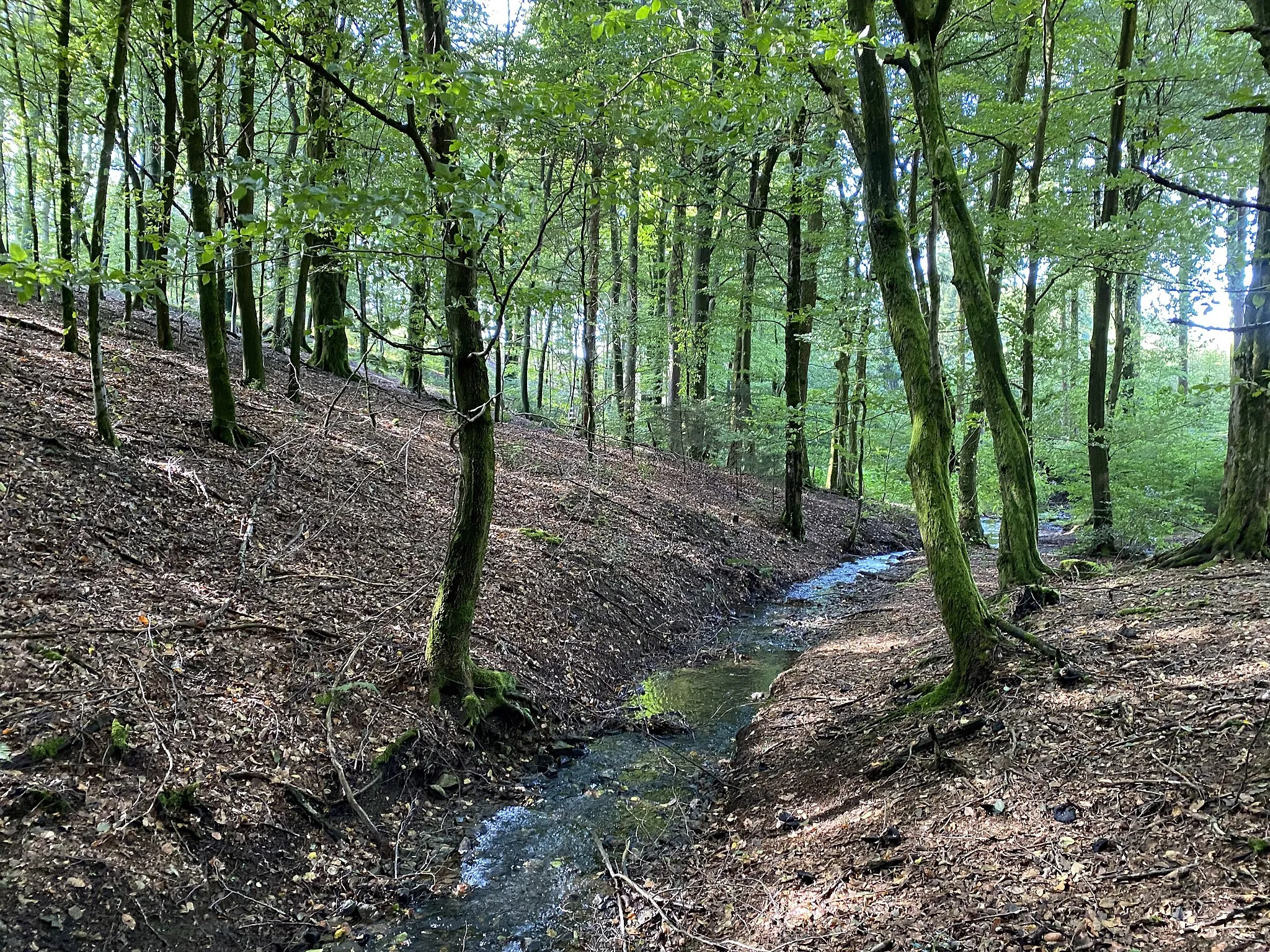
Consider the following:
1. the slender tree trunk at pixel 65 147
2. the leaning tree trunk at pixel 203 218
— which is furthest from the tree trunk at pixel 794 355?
the slender tree trunk at pixel 65 147

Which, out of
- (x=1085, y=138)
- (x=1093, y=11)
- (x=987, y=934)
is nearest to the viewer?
(x=987, y=934)

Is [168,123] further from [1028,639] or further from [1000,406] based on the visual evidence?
[1028,639]

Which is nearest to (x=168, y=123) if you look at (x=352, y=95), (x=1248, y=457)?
(x=352, y=95)

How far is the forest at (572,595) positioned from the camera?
3.78 metres

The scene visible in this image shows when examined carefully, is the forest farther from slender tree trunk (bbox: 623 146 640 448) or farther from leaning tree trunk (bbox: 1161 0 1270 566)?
slender tree trunk (bbox: 623 146 640 448)

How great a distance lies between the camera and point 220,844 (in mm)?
4254

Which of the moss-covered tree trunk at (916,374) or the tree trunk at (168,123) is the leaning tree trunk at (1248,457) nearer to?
the moss-covered tree trunk at (916,374)

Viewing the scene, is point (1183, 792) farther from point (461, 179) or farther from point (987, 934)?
point (461, 179)

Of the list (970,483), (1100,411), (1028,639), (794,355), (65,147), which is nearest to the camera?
(1028,639)

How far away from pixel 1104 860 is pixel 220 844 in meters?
5.12

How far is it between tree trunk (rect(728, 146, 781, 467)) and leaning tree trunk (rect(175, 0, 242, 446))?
856 centimetres

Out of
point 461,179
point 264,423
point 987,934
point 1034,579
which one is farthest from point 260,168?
point 1034,579

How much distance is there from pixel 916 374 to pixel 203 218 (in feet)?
28.6

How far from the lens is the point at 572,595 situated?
9.36 m
